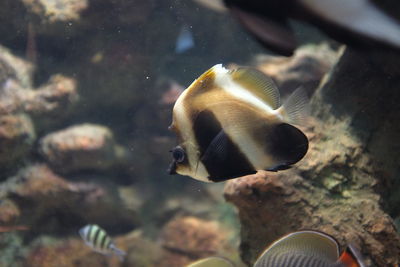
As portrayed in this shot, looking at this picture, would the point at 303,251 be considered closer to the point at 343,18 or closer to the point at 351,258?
the point at 351,258

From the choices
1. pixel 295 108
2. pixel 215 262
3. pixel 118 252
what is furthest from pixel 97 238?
pixel 295 108

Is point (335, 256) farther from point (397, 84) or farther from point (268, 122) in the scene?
point (397, 84)

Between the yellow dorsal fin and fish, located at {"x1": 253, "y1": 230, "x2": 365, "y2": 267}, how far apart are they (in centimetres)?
69

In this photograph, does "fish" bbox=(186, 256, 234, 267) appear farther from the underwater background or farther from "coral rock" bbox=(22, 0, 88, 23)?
"coral rock" bbox=(22, 0, 88, 23)

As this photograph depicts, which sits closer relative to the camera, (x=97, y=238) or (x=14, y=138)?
(x=97, y=238)

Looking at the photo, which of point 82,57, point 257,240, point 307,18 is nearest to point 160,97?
point 82,57

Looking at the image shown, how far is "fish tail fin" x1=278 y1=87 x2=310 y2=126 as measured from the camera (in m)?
1.37

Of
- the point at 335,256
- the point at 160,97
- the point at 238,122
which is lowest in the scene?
the point at 160,97

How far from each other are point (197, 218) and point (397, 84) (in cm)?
400

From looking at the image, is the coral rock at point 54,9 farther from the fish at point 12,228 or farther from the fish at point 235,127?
the fish at point 235,127

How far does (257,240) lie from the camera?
2602 millimetres

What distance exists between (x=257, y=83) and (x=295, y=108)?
0.21 meters

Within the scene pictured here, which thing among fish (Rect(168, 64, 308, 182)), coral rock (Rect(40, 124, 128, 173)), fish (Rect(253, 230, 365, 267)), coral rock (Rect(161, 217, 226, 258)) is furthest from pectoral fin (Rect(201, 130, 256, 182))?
coral rock (Rect(40, 124, 128, 173))

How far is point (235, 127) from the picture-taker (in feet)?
4.65
